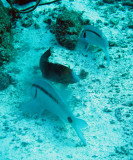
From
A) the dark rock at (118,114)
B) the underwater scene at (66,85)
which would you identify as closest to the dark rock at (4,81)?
the underwater scene at (66,85)

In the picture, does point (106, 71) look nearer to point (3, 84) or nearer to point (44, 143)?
point (44, 143)

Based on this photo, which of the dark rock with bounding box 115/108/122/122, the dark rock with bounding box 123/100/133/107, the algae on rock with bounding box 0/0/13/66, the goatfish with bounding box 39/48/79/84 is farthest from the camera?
the algae on rock with bounding box 0/0/13/66

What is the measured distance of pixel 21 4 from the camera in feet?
17.3

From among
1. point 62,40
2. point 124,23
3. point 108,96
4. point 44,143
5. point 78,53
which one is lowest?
point 44,143

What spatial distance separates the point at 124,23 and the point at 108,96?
276cm

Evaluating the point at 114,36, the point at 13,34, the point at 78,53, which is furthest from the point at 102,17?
the point at 13,34

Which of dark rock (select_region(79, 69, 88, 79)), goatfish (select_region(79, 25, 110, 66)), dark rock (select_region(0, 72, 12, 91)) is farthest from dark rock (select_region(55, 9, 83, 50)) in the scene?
dark rock (select_region(0, 72, 12, 91))

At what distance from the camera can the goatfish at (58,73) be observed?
3094 millimetres

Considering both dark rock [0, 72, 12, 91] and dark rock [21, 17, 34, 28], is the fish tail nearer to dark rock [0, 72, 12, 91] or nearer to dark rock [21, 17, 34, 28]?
dark rock [0, 72, 12, 91]

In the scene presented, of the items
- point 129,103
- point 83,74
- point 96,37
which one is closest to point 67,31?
point 96,37

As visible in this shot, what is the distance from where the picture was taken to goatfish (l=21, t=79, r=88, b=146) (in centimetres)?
215

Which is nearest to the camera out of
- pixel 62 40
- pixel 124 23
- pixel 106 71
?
pixel 106 71

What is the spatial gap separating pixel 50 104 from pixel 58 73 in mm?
921

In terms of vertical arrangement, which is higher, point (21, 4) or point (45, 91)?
point (21, 4)
